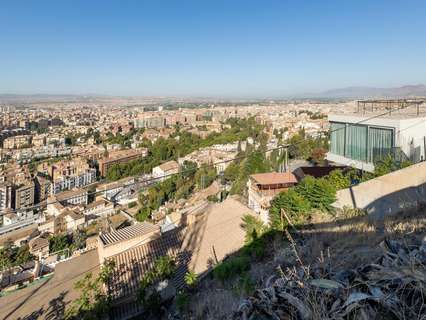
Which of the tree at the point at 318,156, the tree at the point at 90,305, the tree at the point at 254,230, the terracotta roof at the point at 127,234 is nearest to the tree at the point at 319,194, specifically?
the tree at the point at 254,230

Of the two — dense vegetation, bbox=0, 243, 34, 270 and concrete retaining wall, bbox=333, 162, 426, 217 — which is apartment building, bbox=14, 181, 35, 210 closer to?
dense vegetation, bbox=0, 243, 34, 270

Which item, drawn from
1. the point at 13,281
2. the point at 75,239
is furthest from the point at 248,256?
the point at 75,239

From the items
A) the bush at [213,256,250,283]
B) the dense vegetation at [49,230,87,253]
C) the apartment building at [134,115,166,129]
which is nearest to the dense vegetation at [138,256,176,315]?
the bush at [213,256,250,283]

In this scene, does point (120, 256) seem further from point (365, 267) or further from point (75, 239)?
point (75, 239)

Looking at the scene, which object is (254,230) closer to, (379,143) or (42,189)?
(379,143)

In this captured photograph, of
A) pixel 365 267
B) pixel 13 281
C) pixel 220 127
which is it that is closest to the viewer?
pixel 365 267

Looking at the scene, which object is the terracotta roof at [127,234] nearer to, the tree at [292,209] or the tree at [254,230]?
the tree at [254,230]
